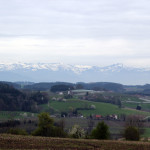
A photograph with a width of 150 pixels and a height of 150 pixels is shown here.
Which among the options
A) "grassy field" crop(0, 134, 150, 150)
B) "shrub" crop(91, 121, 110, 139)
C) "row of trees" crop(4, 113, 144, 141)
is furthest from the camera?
"row of trees" crop(4, 113, 144, 141)

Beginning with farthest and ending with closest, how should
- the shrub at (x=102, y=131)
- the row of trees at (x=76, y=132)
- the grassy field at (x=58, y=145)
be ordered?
the row of trees at (x=76, y=132) → the shrub at (x=102, y=131) → the grassy field at (x=58, y=145)

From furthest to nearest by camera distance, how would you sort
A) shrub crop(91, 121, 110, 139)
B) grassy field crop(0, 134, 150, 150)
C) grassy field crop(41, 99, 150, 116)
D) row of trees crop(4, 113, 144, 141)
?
1. grassy field crop(41, 99, 150, 116)
2. row of trees crop(4, 113, 144, 141)
3. shrub crop(91, 121, 110, 139)
4. grassy field crop(0, 134, 150, 150)

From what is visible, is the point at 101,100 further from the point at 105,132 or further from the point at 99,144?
the point at 99,144

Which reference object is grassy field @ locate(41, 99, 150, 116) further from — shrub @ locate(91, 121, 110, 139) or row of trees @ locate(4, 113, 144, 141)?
shrub @ locate(91, 121, 110, 139)

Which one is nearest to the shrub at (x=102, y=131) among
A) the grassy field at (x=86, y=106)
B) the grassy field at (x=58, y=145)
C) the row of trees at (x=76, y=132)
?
the row of trees at (x=76, y=132)

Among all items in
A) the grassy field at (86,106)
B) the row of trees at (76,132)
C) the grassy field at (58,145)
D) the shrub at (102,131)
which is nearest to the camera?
the grassy field at (58,145)

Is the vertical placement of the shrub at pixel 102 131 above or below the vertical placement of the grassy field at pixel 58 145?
below

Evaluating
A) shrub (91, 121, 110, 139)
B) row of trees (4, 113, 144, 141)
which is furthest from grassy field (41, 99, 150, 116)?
shrub (91, 121, 110, 139)

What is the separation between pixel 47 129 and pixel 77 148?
65.9ft

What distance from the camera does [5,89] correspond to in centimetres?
14138

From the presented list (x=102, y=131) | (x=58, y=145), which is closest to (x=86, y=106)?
(x=102, y=131)

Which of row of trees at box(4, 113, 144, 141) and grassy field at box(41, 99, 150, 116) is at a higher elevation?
row of trees at box(4, 113, 144, 141)

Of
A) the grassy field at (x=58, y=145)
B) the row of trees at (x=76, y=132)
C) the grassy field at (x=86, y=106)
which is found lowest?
the grassy field at (x=86, y=106)

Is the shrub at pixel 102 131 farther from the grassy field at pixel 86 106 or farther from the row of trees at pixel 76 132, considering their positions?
the grassy field at pixel 86 106
